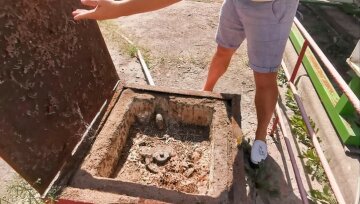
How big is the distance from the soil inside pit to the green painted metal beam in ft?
4.55

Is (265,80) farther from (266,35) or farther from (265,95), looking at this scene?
(266,35)

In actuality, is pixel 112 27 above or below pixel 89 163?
below

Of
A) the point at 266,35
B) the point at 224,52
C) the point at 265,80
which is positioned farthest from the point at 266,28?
the point at 224,52

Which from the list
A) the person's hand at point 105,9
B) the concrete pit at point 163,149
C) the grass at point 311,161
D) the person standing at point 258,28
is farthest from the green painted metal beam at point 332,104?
the person's hand at point 105,9

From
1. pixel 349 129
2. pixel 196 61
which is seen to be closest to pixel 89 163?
pixel 349 129

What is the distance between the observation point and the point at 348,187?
2.79 metres

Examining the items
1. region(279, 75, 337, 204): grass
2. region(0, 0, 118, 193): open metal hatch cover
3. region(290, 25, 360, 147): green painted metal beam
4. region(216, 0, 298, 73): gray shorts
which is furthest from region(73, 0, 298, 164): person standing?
region(290, 25, 360, 147): green painted metal beam

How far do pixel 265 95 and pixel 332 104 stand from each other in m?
1.19

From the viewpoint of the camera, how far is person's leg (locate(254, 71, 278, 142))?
2525 mm

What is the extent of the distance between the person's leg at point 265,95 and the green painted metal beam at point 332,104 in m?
0.93

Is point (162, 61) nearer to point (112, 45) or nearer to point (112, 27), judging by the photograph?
point (112, 45)

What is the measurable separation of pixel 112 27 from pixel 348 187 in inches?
157

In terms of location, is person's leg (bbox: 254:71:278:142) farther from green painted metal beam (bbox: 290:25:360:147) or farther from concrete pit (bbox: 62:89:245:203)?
green painted metal beam (bbox: 290:25:360:147)

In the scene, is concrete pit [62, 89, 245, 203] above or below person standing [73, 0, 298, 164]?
below
